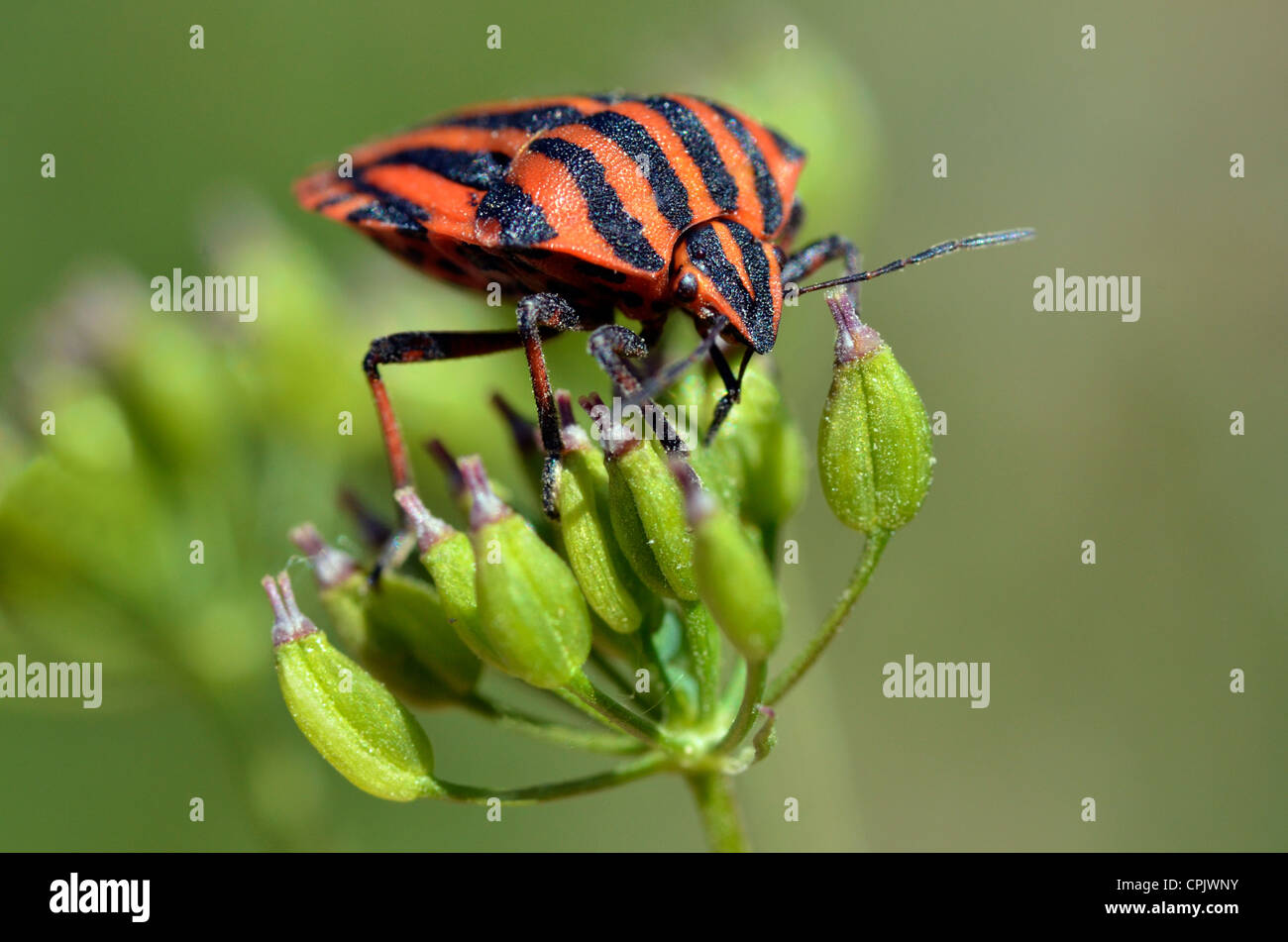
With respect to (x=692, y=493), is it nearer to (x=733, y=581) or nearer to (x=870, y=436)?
(x=733, y=581)

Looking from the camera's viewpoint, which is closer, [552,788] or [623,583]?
[552,788]

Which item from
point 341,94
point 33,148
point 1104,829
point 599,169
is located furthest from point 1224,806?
point 33,148

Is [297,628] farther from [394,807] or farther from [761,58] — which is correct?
[394,807]

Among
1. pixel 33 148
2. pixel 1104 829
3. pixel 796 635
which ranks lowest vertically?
pixel 1104 829

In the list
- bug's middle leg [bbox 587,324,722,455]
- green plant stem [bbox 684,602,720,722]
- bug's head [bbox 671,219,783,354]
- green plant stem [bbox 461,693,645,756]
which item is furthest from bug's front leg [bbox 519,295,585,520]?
green plant stem [bbox 461,693,645,756]

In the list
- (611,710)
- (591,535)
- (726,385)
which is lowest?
(611,710)

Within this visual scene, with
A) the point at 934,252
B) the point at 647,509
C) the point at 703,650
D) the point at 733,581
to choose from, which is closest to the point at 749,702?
the point at 703,650
